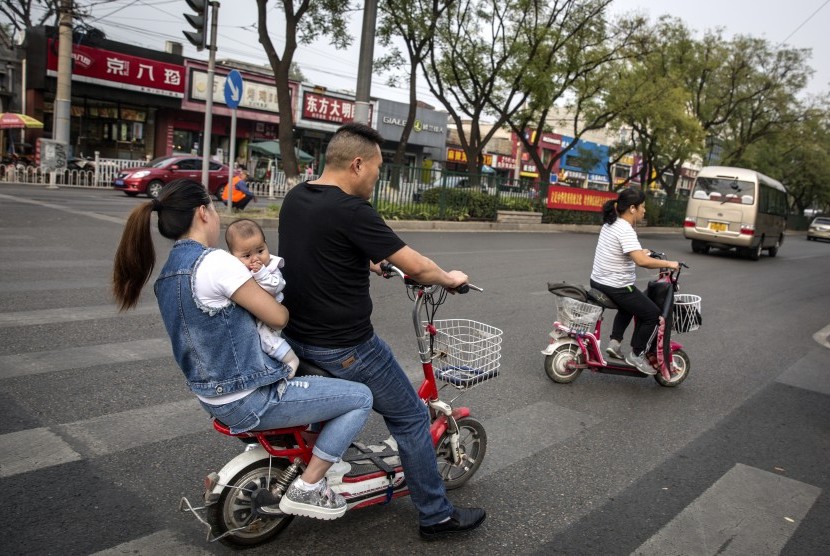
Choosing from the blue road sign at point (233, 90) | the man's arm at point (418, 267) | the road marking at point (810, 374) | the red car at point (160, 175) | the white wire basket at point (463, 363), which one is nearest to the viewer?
the man's arm at point (418, 267)

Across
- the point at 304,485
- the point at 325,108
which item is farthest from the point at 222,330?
the point at 325,108

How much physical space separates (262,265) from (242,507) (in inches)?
41.3

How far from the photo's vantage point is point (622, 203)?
5520 mm

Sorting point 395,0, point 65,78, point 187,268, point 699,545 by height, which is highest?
point 395,0

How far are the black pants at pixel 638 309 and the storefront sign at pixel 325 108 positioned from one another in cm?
2998

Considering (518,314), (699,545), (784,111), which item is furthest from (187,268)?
(784,111)

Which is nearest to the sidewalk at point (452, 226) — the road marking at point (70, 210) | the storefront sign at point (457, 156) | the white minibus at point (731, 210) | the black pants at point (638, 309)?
the road marking at point (70, 210)

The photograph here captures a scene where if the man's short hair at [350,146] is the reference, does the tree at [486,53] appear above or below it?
above

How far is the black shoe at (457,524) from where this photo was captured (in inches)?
120

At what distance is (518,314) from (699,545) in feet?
16.6

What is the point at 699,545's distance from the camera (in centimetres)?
328

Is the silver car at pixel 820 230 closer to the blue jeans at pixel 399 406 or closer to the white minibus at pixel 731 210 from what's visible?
the white minibus at pixel 731 210

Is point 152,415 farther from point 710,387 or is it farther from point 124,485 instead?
point 710,387

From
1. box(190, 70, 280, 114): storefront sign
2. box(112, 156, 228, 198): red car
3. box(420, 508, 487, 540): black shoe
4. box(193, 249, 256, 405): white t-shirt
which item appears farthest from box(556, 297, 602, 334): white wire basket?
box(190, 70, 280, 114): storefront sign
